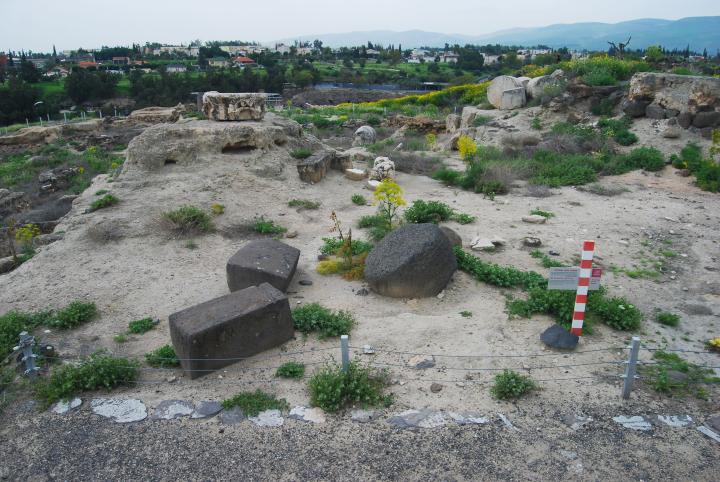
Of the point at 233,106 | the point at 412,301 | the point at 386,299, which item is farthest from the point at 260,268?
the point at 233,106

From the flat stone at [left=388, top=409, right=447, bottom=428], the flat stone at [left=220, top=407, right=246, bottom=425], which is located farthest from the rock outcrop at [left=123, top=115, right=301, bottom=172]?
the flat stone at [left=388, top=409, right=447, bottom=428]

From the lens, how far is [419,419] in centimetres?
491

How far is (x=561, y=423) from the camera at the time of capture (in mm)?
4816

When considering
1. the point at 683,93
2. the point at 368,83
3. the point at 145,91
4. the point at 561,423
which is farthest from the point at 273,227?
the point at 368,83

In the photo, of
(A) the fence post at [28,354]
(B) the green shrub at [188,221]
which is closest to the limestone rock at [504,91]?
(B) the green shrub at [188,221]

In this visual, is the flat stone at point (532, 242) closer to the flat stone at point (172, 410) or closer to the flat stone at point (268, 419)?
the flat stone at point (268, 419)

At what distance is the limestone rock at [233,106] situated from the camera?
556 inches

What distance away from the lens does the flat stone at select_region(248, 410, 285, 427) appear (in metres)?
4.92

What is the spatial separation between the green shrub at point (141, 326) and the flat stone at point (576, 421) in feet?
17.8

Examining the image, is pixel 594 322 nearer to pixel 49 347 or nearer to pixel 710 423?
pixel 710 423

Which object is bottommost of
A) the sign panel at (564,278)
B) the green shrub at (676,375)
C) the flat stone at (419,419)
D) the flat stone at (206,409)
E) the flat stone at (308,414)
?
the flat stone at (206,409)

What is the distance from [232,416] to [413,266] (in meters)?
3.39

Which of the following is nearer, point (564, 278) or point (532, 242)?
point (564, 278)

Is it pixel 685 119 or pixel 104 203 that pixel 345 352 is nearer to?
pixel 104 203
